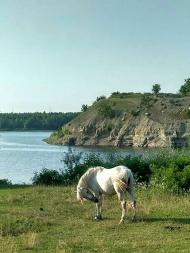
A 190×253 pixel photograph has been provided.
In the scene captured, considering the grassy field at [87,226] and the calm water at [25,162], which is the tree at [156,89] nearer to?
A: the calm water at [25,162]

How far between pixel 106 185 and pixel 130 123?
137646 millimetres

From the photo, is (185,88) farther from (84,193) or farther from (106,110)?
(84,193)

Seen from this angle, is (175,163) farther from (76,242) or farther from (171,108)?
(171,108)

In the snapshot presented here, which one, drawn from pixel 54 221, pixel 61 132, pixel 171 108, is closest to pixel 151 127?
pixel 171 108

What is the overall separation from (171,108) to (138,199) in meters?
129

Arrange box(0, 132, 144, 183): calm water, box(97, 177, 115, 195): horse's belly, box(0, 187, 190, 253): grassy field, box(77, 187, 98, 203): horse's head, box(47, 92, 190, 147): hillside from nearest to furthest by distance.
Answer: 1. box(0, 187, 190, 253): grassy field
2. box(97, 177, 115, 195): horse's belly
3. box(77, 187, 98, 203): horse's head
4. box(0, 132, 144, 183): calm water
5. box(47, 92, 190, 147): hillside

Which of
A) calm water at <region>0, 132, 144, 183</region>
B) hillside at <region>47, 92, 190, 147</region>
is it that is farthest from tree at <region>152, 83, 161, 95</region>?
calm water at <region>0, 132, 144, 183</region>

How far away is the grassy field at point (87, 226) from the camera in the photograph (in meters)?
11.4

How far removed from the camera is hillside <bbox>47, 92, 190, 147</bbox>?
139625 mm

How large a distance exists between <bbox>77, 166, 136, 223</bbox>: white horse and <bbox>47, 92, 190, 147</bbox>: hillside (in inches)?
4435

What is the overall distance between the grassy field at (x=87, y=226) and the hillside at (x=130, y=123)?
111m

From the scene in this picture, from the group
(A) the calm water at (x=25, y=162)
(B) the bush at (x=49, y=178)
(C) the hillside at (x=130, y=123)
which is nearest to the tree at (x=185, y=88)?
(C) the hillside at (x=130, y=123)

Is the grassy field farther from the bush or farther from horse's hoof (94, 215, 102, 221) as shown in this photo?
the bush

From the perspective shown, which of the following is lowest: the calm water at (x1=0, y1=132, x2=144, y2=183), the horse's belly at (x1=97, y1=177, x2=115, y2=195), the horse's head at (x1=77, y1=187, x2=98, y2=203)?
the calm water at (x1=0, y1=132, x2=144, y2=183)
